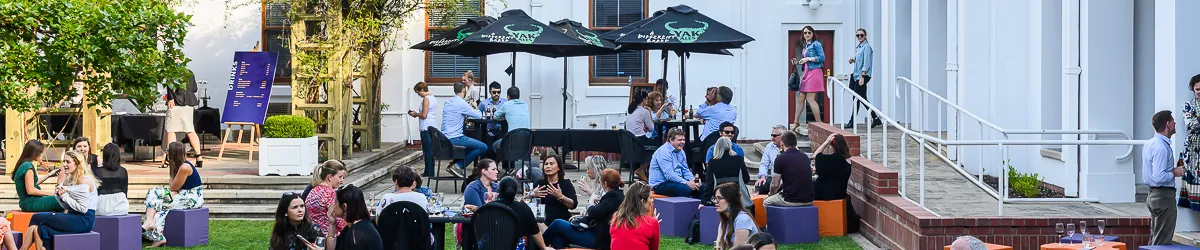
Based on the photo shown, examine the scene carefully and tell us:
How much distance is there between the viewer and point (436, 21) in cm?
2358

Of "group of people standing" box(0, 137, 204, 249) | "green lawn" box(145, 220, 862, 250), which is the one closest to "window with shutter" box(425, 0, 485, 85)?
"green lawn" box(145, 220, 862, 250)

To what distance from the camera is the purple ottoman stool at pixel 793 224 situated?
1388 cm

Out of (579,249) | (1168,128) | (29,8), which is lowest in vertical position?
(579,249)

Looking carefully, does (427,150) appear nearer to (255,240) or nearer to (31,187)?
(255,240)

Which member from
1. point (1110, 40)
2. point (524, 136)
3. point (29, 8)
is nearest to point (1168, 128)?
point (1110, 40)

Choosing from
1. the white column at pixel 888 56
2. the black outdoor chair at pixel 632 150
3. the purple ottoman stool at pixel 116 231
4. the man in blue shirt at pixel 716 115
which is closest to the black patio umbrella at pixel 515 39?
→ the black outdoor chair at pixel 632 150

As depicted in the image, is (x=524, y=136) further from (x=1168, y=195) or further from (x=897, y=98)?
(x=1168, y=195)

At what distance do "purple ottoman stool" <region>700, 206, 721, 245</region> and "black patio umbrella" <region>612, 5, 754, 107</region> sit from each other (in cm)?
517

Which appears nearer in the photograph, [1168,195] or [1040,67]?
[1168,195]

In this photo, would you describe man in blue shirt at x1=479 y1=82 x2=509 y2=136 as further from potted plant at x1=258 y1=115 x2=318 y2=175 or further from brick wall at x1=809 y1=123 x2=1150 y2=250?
brick wall at x1=809 y1=123 x2=1150 y2=250

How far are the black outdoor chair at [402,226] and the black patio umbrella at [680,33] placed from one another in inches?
336

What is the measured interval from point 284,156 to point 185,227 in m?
3.43

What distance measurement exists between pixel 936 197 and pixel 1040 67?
2204mm

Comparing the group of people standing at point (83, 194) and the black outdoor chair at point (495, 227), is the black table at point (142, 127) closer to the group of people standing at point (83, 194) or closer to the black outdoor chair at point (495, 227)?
the group of people standing at point (83, 194)
